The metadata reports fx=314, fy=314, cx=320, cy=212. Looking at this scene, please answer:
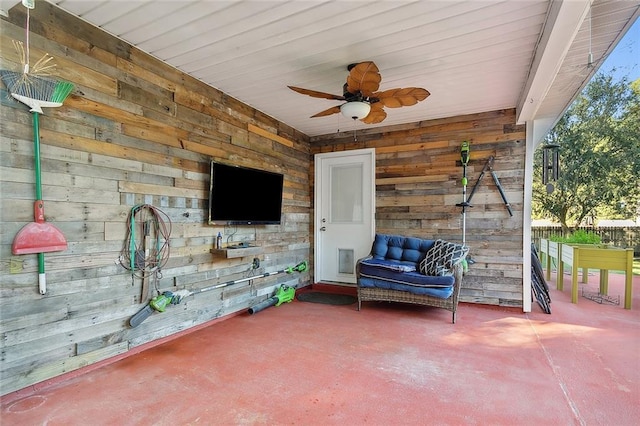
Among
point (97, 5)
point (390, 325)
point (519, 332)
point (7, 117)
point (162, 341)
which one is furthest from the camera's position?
point (390, 325)

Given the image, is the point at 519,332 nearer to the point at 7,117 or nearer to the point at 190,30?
the point at 190,30

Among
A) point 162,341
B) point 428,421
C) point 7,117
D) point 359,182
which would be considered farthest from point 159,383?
point 359,182

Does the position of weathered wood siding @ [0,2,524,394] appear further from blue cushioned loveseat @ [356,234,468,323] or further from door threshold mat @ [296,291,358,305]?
blue cushioned loveseat @ [356,234,468,323]

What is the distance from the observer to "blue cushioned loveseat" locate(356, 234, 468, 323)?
338 cm

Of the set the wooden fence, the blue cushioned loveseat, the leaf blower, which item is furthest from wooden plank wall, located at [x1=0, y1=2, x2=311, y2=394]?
the wooden fence

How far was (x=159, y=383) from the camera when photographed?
208 cm

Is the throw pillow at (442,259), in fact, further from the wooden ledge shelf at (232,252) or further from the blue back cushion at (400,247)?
the wooden ledge shelf at (232,252)

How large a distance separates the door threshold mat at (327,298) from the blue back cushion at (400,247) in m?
0.73

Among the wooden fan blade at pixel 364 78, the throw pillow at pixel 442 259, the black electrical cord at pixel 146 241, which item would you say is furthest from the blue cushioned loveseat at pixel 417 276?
the black electrical cord at pixel 146 241

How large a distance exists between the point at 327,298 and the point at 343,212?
1308mm

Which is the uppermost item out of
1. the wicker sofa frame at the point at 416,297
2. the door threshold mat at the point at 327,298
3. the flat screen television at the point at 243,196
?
the flat screen television at the point at 243,196

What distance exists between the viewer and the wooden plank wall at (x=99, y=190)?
6.20 ft

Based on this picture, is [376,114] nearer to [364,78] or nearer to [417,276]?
[364,78]

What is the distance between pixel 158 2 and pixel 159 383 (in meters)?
2.45
